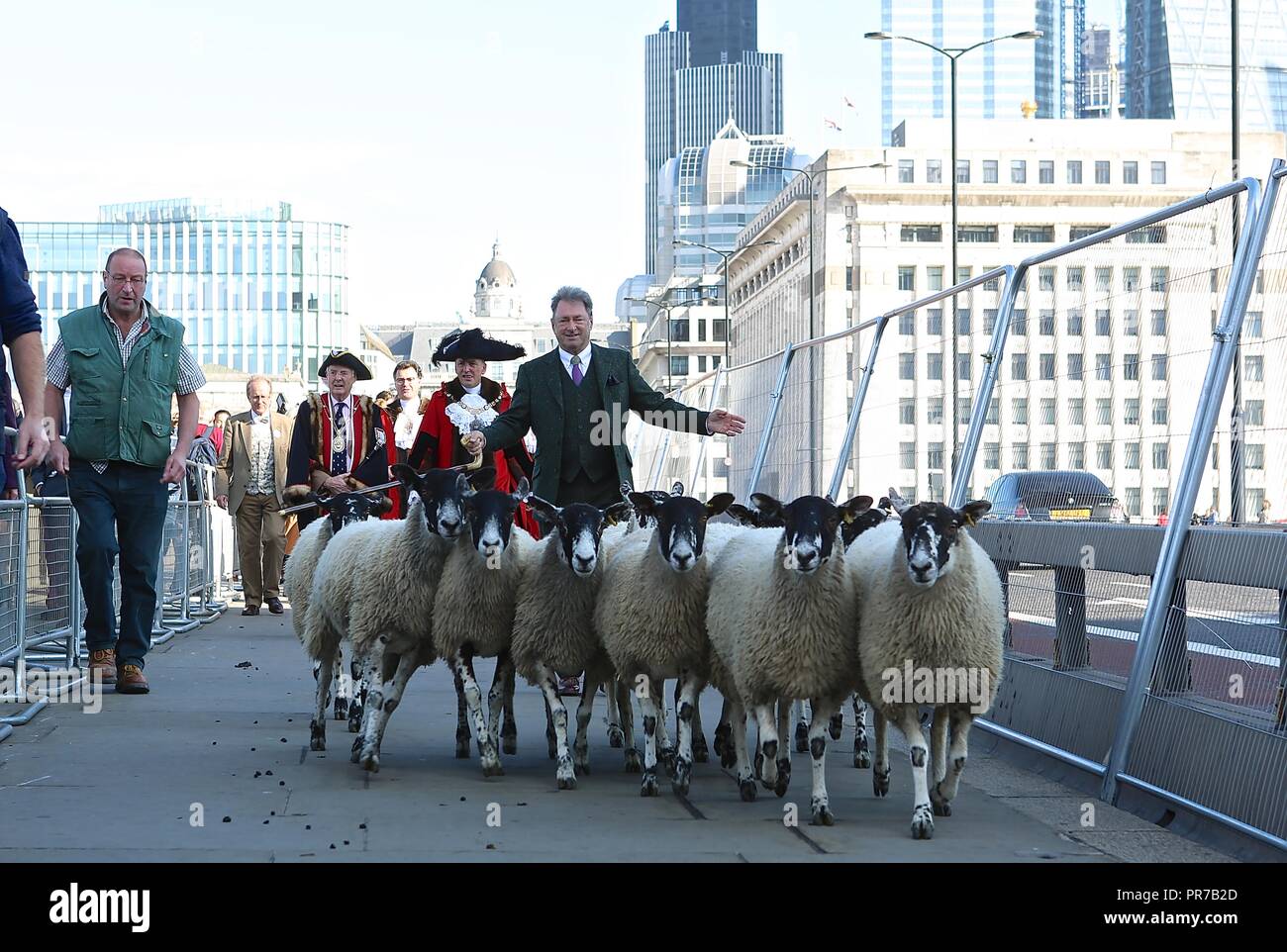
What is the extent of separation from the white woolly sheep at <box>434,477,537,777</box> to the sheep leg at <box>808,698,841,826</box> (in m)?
1.61

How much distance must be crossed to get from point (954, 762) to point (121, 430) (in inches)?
213

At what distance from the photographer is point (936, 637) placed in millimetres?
6941

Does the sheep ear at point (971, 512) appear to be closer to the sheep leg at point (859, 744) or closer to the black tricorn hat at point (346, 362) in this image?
the sheep leg at point (859, 744)

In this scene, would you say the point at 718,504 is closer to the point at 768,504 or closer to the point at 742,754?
the point at 768,504

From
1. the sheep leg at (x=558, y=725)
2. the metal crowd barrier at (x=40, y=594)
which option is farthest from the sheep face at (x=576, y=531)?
the metal crowd barrier at (x=40, y=594)

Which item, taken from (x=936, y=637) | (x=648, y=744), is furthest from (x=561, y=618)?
(x=936, y=637)

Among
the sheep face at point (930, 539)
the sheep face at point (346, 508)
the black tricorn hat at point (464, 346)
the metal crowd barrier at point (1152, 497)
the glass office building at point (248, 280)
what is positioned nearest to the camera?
the metal crowd barrier at point (1152, 497)

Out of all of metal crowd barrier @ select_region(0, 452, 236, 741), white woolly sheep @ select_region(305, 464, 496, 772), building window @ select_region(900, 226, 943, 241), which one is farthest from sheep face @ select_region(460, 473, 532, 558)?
building window @ select_region(900, 226, 943, 241)

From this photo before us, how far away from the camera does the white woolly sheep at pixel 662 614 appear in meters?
7.67

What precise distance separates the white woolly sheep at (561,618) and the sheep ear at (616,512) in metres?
0.49

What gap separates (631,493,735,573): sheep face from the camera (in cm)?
757
